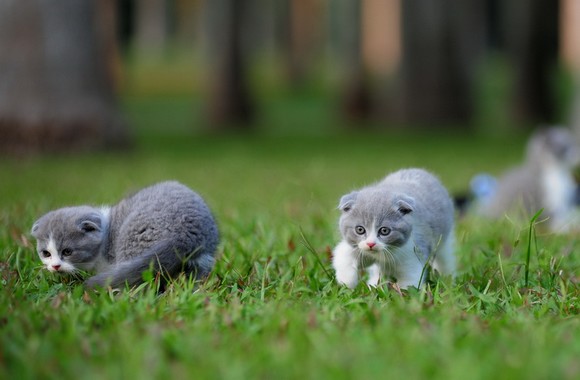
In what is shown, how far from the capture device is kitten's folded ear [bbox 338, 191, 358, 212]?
16.3 ft

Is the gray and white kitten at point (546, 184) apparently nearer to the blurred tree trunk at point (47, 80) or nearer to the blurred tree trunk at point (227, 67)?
the blurred tree trunk at point (47, 80)

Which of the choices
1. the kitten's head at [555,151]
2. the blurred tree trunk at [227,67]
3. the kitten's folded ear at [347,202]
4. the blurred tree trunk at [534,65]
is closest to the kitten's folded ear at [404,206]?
the kitten's folded ear at [347,202]

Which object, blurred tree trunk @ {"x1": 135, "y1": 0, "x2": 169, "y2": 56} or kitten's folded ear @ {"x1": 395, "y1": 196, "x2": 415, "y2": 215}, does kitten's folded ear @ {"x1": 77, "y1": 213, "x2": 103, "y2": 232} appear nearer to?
kitten's folded ear @ {"x1": 395, "y1": 196, "x2": 415, "y2": 215}

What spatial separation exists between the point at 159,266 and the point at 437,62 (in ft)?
52.1

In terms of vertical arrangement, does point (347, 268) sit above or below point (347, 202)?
below

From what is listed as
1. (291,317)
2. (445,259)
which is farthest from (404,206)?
(291,317)

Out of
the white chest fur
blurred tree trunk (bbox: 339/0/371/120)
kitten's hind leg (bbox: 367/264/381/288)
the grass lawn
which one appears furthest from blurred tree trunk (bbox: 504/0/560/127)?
kitten's hind leg (bbox: 367/264/381/288)

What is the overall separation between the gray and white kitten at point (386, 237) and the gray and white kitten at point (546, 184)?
310 centimetres

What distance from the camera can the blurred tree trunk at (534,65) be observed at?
70.6 feet

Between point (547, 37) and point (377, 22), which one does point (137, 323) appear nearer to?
point (547, 37)

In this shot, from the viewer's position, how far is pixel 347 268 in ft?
16.0

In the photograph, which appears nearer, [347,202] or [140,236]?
[140,236]

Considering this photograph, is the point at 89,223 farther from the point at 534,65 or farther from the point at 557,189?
the point at 534,65

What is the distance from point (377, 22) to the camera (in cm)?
2739
